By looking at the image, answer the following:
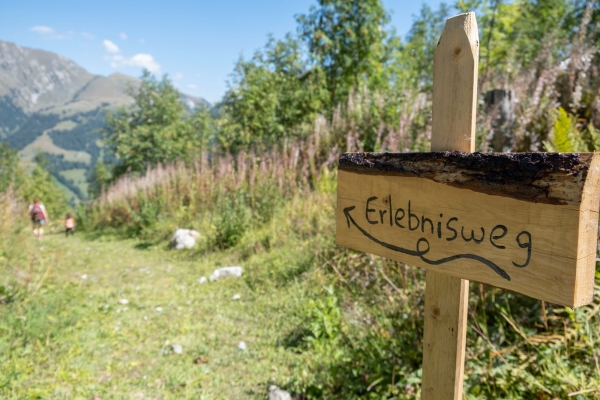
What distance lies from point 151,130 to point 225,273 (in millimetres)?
12008

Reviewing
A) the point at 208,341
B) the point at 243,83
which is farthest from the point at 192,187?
the point at 208,341

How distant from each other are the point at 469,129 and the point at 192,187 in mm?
7355

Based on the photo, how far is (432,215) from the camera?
114cm

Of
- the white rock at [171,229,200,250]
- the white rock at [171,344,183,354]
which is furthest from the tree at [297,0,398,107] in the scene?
the white rock at [171,344,183,354]

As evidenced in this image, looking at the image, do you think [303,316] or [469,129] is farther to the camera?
[303,316]

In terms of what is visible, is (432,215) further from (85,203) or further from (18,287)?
(85,203)

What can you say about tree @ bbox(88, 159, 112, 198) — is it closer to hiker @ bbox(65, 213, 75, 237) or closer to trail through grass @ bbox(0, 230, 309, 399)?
hiker @ bbox(65, 213, 75, 237)

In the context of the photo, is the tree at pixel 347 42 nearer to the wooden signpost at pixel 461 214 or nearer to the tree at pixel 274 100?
the tree at pixel 274 100

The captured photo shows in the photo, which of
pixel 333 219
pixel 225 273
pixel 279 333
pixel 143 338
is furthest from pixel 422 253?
pixel 225 273

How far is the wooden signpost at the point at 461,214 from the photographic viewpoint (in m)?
0.86

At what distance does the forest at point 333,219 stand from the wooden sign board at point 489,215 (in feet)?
3.44

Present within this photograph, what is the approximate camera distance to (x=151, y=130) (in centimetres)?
1498

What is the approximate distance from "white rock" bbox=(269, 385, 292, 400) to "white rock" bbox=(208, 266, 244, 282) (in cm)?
227

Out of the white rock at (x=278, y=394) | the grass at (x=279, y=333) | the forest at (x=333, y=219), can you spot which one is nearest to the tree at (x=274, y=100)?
the forest at (x=333, y=219)
